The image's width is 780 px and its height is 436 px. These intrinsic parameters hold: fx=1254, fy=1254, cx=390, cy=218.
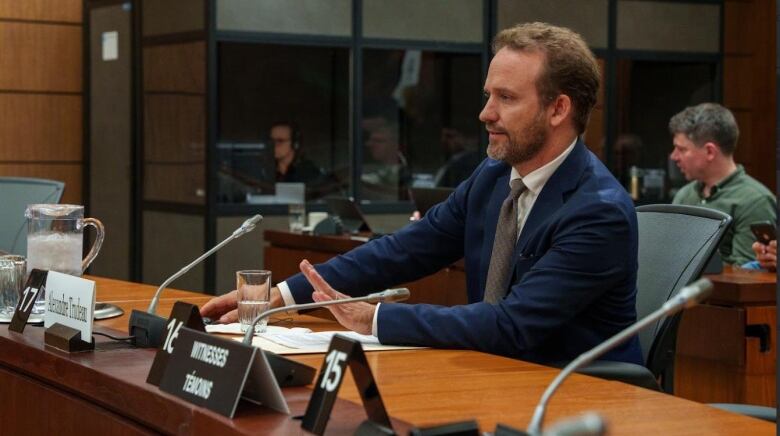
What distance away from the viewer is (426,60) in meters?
7.90

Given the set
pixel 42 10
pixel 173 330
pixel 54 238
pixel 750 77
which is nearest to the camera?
pixel 173 330

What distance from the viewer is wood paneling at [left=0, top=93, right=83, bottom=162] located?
7.87 meters

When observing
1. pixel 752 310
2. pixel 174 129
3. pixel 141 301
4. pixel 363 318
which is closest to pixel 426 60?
pixel 174 129

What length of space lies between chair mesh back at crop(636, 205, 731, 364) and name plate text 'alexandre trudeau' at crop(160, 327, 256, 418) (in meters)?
1.14

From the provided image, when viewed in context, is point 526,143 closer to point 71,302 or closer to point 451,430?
point 71,302

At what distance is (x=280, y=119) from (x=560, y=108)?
529 centimetres

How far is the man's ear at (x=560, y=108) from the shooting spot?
101 inches

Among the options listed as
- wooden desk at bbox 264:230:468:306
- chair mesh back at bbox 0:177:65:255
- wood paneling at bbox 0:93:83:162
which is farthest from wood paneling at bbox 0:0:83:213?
chair mesh back at bbox 0:177:65:255

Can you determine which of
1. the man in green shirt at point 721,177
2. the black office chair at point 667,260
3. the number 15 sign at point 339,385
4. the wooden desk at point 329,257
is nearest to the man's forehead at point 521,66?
the black office chair at point 667,260

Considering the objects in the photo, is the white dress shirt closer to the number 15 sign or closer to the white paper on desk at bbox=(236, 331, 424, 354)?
the white paper on desk at bbox=(236, 331, 424, 354)

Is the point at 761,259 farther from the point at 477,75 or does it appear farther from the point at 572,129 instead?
the point at 477,75

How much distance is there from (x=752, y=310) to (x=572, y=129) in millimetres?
1470

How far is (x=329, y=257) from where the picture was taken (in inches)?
221

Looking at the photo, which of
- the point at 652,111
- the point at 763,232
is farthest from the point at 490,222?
the point at 652,111
